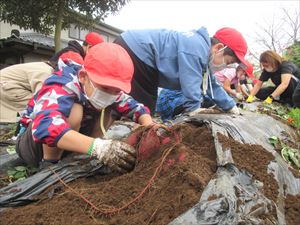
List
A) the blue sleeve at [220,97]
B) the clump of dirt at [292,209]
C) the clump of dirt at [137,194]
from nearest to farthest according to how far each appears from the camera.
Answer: the clump of dirt at [137,194]
the clump of dirt at [292,209]
the blue sleeve at [220,97]

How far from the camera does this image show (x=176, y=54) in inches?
123

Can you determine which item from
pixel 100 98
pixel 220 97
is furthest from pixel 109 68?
pixel 220 97

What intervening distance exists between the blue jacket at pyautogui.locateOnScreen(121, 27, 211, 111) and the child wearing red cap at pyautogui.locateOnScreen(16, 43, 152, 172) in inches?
42.0

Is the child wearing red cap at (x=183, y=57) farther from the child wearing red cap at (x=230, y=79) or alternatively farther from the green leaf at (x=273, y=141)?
the child wearing red cap at (x=230, y=79)

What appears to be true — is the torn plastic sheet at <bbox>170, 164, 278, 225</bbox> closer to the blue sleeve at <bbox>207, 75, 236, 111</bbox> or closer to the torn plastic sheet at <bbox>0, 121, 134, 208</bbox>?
the torn plastic sheet at <bbox>0, 121, 134, 208</bbox>

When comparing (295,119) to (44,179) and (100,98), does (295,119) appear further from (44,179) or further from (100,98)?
(44,179)

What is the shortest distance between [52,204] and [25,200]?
0.69 feet

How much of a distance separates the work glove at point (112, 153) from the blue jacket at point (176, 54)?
1305 mm

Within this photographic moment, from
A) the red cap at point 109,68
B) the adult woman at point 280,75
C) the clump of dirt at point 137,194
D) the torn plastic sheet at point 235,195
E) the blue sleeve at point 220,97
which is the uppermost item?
the red cap at point 109,68

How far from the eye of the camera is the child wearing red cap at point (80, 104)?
5.99 ft

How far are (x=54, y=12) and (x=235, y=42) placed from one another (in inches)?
287

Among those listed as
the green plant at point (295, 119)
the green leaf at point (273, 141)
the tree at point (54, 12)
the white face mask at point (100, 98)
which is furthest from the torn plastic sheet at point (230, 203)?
the tree at point (54, 12)

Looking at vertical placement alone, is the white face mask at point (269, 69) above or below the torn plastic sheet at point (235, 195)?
below

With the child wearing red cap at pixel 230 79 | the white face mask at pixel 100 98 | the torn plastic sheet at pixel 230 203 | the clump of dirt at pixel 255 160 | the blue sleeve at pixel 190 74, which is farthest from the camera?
the child wearing red cap at pixel 230 79
